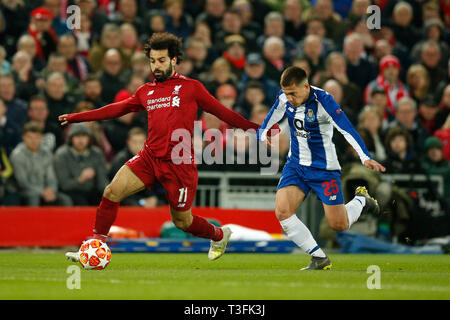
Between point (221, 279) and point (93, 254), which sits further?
point (93, 254)

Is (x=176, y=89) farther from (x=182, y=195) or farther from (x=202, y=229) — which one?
(x=202, y=229)

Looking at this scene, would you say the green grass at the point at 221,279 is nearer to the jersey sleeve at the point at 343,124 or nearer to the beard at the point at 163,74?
the jersey sleeve at the point at 343,124

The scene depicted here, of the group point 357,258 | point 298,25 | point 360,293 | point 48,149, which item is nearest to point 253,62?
point 298,25

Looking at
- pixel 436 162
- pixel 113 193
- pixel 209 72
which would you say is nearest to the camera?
pixel 113 193

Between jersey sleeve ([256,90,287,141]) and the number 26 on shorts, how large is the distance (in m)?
0.89

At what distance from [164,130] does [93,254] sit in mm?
1581

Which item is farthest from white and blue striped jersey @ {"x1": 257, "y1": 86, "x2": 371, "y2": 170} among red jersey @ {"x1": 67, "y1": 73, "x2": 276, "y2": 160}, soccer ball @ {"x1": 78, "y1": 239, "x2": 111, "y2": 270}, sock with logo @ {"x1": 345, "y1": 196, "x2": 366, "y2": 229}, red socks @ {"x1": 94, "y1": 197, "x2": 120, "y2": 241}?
soccer ball @ {"x1": 78, "y1": 239, "x2": 111, "y2": 270}

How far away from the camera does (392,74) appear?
17.7 m

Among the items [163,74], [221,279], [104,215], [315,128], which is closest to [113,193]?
[104,215]

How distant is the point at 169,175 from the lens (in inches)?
388

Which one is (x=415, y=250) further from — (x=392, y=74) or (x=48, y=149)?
(x=48, y=149)

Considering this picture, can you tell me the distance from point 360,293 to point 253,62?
35.1 feet

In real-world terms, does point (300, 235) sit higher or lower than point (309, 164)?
lower

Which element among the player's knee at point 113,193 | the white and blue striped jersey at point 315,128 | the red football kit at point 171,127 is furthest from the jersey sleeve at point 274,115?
the player's knee at point 113,193
